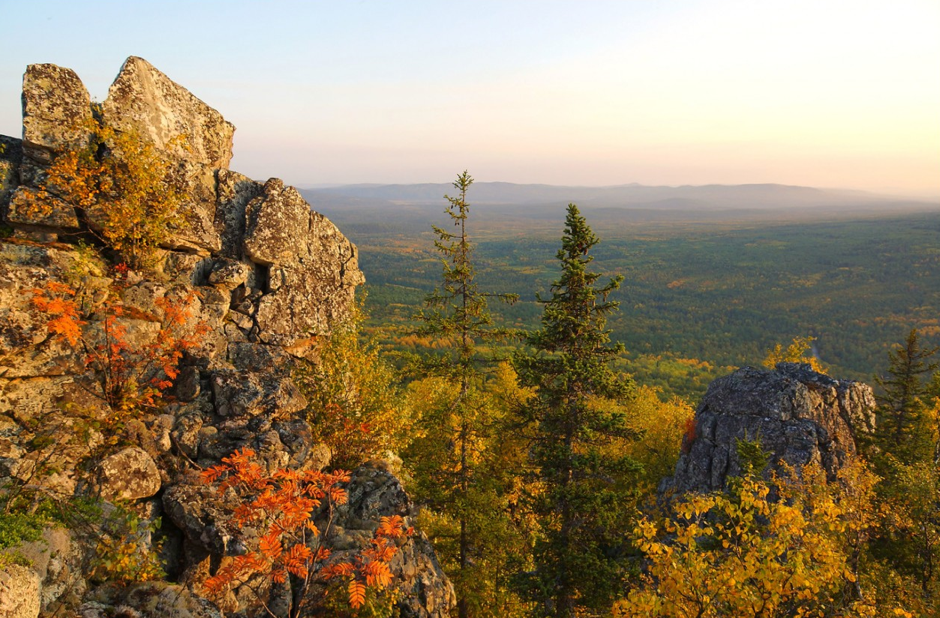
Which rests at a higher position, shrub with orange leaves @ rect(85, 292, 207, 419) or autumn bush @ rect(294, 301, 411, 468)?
shrub with orange leaves @ rect(85, 292, 207, 419)

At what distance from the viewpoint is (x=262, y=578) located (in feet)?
33.9

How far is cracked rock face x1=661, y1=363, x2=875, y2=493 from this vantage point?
1033 inches

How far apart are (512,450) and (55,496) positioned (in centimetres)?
2115

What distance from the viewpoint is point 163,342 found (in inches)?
483

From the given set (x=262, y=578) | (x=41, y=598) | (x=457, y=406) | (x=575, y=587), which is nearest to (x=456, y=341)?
(x=457, y=406)

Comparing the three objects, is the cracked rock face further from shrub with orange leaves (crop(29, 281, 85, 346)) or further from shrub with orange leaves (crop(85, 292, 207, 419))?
shrub with orange leaves (crop(29, 281, 85, 346))

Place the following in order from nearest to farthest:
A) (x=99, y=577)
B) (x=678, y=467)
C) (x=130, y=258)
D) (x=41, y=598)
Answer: (x=41, y=598), (x=99, y=577), (x=130, y=258), (x=678, y=467)

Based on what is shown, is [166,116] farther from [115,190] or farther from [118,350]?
[118,350]

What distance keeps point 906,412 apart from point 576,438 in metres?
26.4

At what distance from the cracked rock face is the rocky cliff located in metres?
21.2

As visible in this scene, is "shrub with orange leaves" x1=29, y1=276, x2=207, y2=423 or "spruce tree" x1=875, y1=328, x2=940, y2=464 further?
"spruce tree" x1=875, y1=328, x2=940, y2=464

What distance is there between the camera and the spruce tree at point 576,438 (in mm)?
15130

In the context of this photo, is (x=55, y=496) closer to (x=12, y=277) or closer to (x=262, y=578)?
(x=262, y=578)

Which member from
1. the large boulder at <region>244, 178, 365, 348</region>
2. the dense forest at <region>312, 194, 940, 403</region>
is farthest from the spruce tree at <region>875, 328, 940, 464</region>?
the dense forest at <region>312, 194, 940, 403</region>
